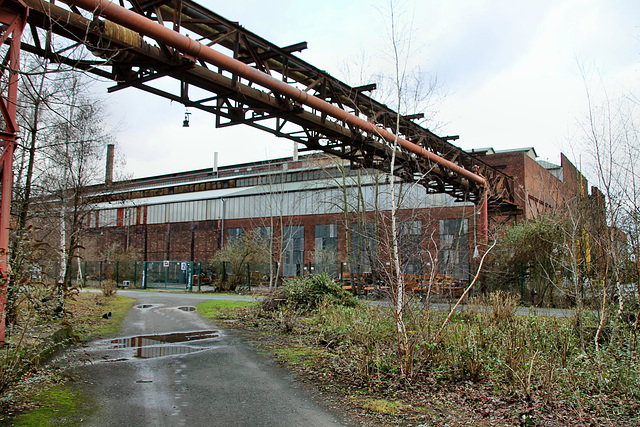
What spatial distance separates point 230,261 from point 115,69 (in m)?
23.8

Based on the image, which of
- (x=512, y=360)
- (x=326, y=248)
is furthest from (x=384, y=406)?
(x=326, y=248)

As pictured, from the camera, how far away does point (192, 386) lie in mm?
6773

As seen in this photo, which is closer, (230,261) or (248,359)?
(248,359)

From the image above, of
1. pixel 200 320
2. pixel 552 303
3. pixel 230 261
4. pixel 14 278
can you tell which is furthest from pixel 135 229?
pixel 14 278

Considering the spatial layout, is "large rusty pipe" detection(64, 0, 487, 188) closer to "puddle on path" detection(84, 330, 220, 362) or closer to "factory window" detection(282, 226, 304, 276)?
"puddle on path" detection(84, 330, 220, 362)

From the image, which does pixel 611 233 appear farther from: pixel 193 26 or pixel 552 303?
pixel 552 303

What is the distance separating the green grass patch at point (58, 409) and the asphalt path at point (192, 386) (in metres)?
0.15

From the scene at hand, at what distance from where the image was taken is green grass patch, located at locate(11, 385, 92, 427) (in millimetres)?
4984

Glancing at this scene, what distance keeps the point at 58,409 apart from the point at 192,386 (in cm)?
178

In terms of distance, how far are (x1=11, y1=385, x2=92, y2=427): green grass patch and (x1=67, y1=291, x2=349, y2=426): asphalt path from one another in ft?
0.48

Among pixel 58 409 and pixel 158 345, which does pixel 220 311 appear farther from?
pixel 58 409

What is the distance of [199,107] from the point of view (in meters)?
10.1

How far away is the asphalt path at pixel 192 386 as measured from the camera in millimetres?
5414

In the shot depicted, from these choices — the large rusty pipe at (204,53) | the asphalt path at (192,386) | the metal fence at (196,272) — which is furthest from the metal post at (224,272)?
the large rusty pipe at (204,53)
